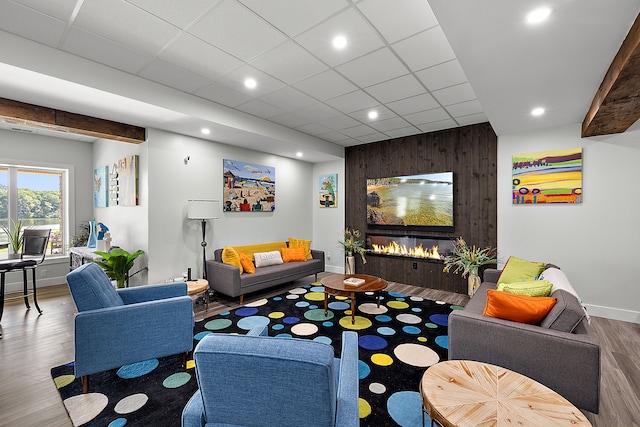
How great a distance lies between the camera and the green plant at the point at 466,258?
4355 millimetres

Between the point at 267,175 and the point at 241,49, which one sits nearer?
the point at 241,49

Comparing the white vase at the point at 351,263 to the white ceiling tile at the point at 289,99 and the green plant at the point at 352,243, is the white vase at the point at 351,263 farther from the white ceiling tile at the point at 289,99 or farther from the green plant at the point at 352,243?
the white ceiling tile at the point at 289,99

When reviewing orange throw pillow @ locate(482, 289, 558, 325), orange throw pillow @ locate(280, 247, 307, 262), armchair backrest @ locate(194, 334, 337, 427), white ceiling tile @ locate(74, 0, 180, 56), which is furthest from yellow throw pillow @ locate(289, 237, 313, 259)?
armchair backrest @ locate(194, 334, 337, 427)

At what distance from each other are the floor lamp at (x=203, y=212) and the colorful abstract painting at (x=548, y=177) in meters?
4.56

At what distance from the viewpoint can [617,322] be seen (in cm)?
354

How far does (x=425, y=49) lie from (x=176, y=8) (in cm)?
201

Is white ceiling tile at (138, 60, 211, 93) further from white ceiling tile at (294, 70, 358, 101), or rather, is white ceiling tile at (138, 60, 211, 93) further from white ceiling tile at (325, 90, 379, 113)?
white ceiling tile at (325, 90, 379, 113)

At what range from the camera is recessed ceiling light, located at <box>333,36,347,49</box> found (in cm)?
234

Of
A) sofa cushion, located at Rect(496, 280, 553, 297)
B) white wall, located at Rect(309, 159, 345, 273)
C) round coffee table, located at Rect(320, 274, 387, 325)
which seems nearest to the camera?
sofa cushion, located at Rect(496, 280, 553, 297)

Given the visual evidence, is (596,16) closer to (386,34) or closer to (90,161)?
(386,34)

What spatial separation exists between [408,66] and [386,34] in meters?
0.60

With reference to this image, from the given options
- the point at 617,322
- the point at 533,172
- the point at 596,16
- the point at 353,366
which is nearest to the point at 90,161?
the point at 353,366

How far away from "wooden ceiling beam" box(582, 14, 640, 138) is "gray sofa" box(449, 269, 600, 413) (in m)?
1.67

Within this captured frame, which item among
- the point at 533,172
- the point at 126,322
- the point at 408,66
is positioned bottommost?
the point at 126,322
